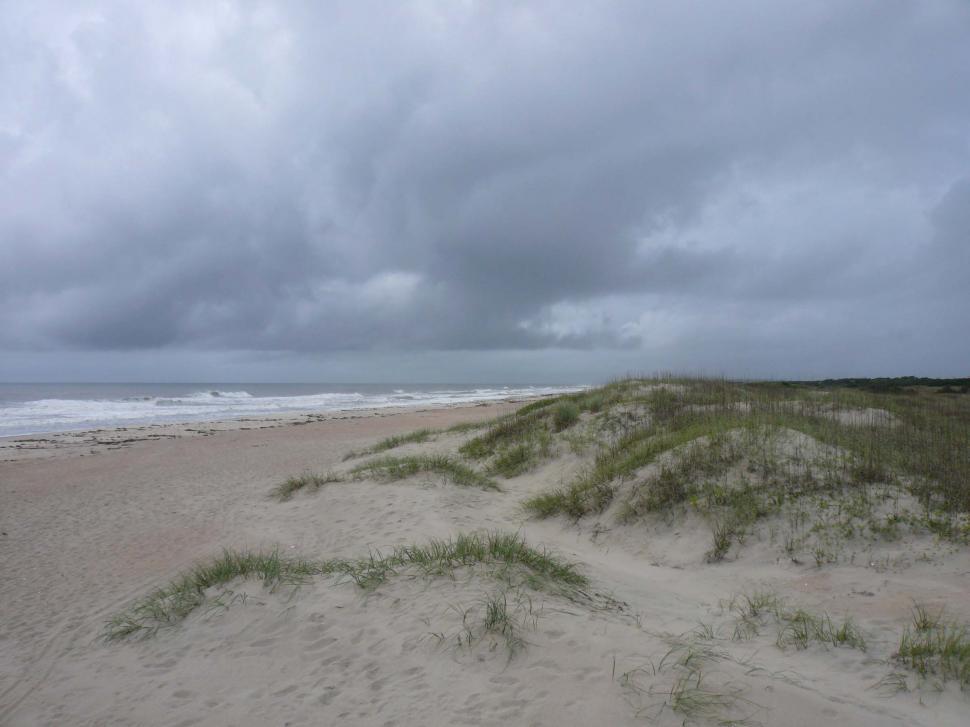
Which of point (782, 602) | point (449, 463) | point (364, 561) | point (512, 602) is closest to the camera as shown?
point (512, 602)

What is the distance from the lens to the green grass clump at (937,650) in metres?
4.06

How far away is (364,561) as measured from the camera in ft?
21.3

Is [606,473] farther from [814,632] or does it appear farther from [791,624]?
[814,632]

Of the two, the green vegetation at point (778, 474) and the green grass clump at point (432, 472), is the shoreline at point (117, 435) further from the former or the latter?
the green vegetation at point (778, 474)

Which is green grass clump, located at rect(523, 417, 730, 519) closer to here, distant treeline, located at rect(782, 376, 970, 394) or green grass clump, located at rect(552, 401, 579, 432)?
green grass clump, located at rect(552, 401, 579, 432)

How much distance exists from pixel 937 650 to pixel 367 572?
196 inches

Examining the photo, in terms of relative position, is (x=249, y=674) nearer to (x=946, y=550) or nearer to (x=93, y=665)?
(x=93, y=665)

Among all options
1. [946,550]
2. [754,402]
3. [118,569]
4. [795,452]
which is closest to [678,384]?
[754,402]

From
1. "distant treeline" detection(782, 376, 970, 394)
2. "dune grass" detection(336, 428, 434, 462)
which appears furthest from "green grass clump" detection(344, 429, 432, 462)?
"distant treeline" detection(782, 376, 970, 394)

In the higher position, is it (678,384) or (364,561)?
(678,384)

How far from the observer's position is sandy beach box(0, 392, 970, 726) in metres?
3.81

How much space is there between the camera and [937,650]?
4309 millimetres

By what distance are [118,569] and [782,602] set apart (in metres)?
8.95

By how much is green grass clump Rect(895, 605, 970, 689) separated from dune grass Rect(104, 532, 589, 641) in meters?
2.67
